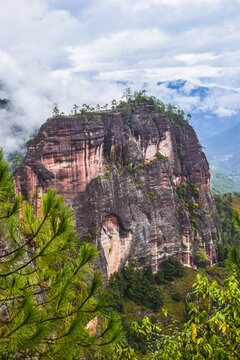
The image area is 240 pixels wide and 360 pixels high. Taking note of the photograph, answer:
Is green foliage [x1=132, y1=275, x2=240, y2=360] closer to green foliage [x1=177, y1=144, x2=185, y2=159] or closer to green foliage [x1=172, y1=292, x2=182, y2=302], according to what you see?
green foliage [x1=172, y1=292, x2=182, y2=302]

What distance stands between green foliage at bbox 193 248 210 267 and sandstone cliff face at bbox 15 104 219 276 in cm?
135

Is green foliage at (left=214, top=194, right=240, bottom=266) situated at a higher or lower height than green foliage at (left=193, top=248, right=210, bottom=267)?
higher

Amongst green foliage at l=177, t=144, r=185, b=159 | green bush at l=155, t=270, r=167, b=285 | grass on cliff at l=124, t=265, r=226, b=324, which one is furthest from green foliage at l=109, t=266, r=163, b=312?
green foliage at l=177, t=144, r=185, b=159

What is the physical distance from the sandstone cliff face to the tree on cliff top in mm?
24772

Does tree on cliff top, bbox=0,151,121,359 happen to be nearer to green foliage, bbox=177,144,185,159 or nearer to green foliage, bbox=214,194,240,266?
green foliage, bbox=177,144,185,159

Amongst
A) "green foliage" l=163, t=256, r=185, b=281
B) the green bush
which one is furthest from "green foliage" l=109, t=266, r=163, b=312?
"green foliage" l=163, t=256, r=185, b=281

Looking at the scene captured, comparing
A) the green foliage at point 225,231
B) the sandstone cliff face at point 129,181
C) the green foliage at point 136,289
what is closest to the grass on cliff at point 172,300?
the green foliage at point 136,289

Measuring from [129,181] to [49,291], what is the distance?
99.8ft

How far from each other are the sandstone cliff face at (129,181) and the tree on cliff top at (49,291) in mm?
24772

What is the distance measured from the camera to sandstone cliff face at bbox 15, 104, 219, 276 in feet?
95.7

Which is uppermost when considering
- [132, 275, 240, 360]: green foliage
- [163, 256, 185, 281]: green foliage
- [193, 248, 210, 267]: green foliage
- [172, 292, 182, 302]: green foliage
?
[193, 248, 210, 267]: green foliage

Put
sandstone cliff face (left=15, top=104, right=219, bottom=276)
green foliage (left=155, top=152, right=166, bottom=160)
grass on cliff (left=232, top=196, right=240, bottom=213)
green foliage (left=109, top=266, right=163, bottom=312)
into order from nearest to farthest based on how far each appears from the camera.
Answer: green foliage (left=109, top=266, right=163, bottom=312), sandstone cliff face (left=15, top=104, right=219, bottom=276), green foliage (left=155, top=152, right=166, bottom=160), grass on cliff (left=232, top=196, right=240, bottom=213)

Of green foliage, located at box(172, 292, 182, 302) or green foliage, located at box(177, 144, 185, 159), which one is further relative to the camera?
green foliage, located at box(177, 144, 185, 159)

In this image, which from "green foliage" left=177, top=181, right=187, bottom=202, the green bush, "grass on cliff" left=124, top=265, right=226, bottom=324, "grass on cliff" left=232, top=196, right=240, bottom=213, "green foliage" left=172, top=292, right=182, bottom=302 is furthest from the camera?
"grass on cliff" left=232, top=196, right=240, bottom=213
